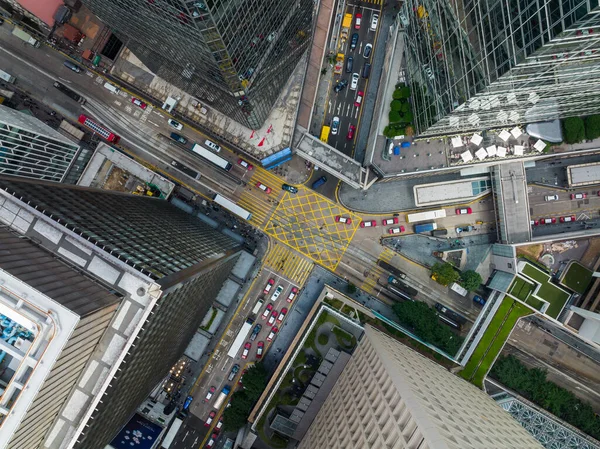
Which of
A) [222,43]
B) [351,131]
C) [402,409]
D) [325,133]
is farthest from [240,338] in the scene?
[222,43]

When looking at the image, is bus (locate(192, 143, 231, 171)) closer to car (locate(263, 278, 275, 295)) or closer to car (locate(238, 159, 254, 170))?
car (locate(238, 159, 254, 170))

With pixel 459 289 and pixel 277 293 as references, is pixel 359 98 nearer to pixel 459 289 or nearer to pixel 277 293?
pixel 277 293

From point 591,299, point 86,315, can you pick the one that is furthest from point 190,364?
point 591,299

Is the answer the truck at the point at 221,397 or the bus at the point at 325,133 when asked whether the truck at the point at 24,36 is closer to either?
the bus at the point at 325,133

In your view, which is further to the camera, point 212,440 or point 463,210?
point 463,210

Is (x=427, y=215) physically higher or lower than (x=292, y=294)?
higher

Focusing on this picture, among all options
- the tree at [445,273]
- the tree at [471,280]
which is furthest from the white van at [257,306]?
the tree at [471,280]
